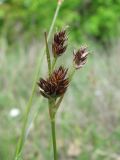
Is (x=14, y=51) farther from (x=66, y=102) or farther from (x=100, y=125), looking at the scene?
(x=100, y=125)

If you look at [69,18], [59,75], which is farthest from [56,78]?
[69,18]

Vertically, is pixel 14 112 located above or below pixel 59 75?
above

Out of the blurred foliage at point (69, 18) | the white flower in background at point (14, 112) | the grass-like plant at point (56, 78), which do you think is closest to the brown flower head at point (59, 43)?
the grass-like plant at point (56, 78)

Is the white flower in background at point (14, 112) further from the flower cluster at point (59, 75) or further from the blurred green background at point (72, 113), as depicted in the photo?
the flower cluster at point (59, 75)

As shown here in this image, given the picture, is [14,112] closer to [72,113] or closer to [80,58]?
[72,113]

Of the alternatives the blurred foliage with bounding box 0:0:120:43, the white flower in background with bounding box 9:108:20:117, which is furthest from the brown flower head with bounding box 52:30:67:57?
the blurred foliage with bounding box 0:0:120:43

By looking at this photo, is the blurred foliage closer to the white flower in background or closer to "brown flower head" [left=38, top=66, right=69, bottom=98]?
the white flower in background

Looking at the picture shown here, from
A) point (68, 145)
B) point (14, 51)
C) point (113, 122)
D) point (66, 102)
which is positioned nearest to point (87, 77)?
point (66, 102)
